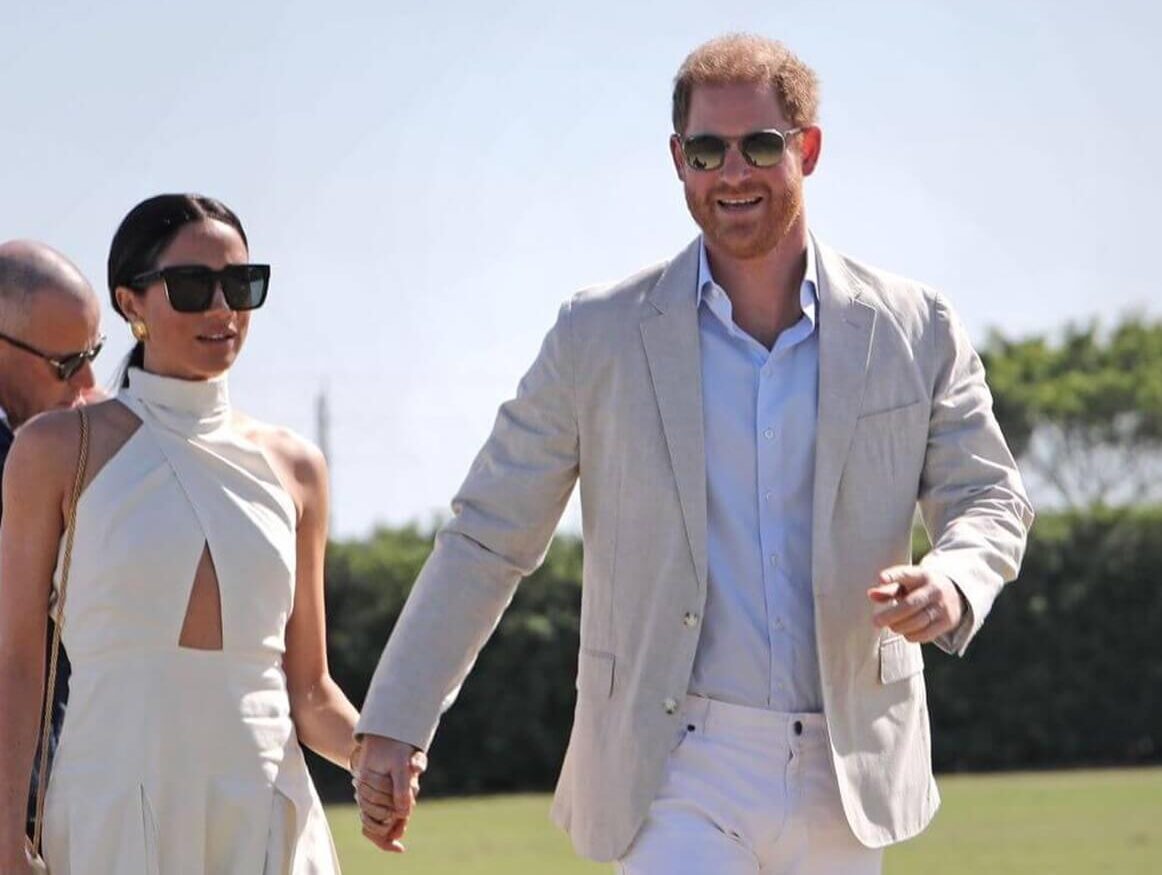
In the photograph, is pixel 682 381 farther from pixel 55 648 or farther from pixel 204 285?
pixel 55 648

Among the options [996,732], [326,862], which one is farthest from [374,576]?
[326,862]

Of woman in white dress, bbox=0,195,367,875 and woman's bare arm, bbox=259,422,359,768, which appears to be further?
woman's bare arm, bbox=259,422,359,768

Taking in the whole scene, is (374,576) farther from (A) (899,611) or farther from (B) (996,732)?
(A) (899,611)

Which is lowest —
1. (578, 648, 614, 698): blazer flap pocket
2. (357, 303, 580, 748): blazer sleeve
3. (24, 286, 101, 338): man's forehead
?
(578, 648, 614, 698): blazer flap pocket

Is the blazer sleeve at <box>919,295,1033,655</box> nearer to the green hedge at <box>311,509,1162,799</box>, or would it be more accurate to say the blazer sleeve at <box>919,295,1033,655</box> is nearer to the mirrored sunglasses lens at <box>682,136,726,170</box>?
the mirrored sunglasses lens at <box>682,136,726,170</box>

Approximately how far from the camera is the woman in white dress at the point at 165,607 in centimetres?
504

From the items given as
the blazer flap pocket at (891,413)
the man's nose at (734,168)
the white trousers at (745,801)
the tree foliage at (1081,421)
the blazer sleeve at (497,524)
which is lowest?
the tree foliage at (1081,421)

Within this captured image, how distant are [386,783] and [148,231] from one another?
1.33 metres

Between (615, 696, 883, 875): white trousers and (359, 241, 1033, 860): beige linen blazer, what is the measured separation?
0.15 feet

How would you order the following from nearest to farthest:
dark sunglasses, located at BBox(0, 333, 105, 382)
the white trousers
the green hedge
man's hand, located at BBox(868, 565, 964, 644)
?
man's hand, located at BBox(868, 565, 964, 644) → the white trousers → dark sunglasses, located at BBox(0, 333, 105, 382) → the green hedge

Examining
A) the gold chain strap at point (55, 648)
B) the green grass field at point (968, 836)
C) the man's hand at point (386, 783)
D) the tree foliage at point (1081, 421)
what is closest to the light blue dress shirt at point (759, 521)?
the man's hand at point (386, 783)

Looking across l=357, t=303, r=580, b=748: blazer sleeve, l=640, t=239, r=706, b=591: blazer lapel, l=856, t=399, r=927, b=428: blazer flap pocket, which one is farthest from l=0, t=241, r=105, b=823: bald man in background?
l=856, t=399, r=927, b=428: blazer flap pocket

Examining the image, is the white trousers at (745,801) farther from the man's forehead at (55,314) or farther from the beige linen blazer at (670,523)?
the man's forehead at (55,314)

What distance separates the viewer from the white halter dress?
5.04 meters
